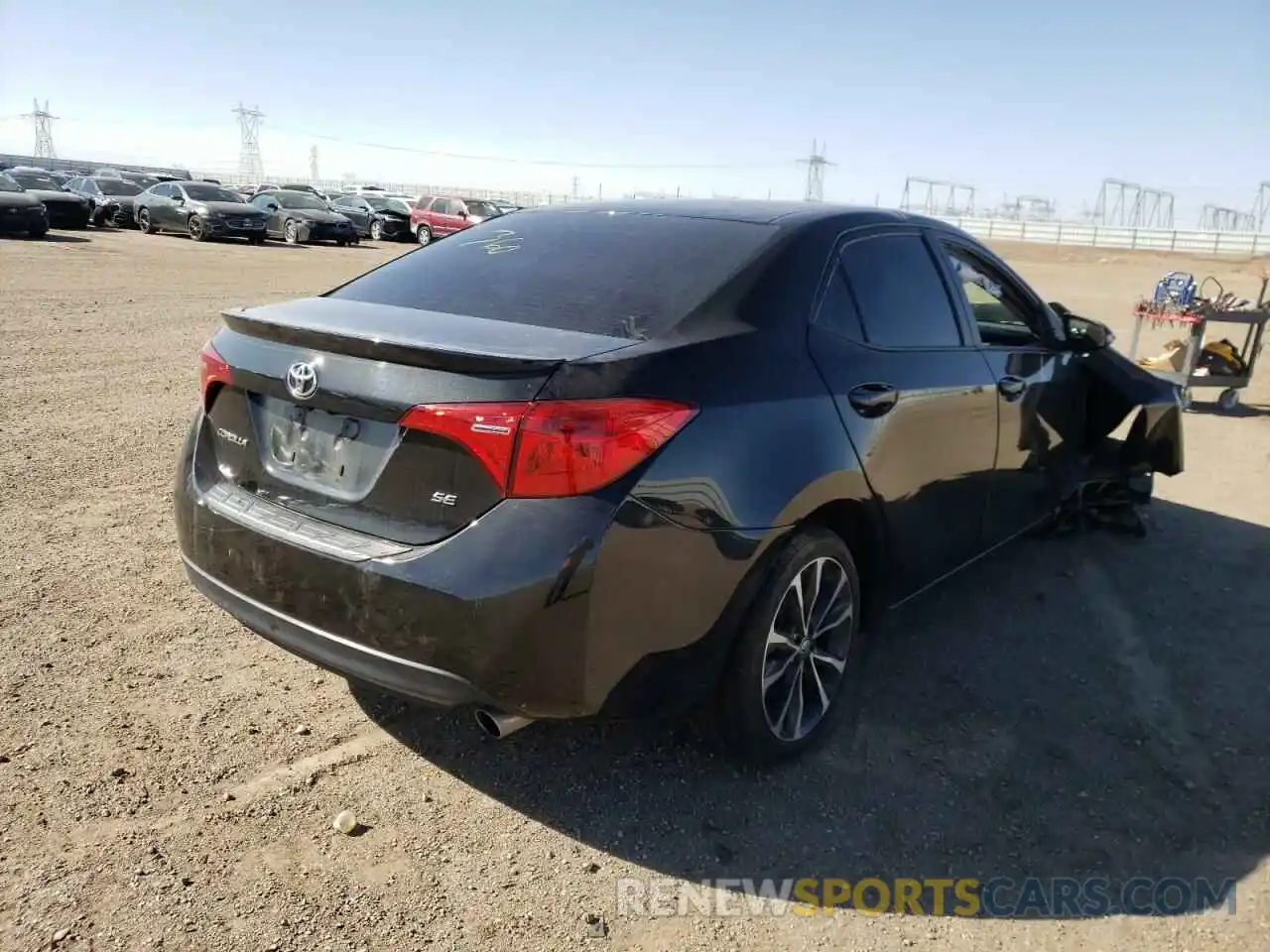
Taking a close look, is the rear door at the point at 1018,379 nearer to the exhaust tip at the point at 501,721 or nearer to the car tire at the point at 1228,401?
the exhaust tip at the point at 501,721

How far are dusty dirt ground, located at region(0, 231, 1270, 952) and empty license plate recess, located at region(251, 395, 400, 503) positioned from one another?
935mm

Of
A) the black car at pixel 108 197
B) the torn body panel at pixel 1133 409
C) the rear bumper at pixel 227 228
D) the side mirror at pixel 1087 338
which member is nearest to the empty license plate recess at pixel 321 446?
the side mirror at pixel 1087 338

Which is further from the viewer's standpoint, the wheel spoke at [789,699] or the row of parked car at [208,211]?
the row of parked car at [208,211]

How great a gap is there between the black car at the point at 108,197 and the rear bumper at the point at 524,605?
3084 centimetres

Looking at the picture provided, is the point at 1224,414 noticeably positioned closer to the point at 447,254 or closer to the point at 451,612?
the point at 447,254

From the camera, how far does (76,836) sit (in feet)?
8.45

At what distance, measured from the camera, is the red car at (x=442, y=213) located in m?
32.8

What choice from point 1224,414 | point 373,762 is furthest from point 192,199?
point 373,762

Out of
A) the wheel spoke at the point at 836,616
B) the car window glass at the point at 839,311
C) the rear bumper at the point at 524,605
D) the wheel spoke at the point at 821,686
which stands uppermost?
the car window glass at the point at 839,311

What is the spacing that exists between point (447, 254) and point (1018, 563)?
3.37m

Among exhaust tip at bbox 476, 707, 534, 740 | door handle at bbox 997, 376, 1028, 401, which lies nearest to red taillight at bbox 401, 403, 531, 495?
exhaust tip at bbox 476, 707, 534, 740

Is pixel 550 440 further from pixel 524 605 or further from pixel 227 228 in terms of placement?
pixel 227 228

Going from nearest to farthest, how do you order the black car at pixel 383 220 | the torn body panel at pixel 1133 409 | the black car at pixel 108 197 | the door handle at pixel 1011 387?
1. the door handle at pixel 1011 387
2. the torn body panel at pixel 1133 409
3. the black car at pixel 108 197
4. the black car at pixel 383 220

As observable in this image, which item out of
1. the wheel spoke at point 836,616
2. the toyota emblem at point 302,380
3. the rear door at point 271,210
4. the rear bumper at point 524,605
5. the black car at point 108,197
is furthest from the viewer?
the rear door at point 271,210
